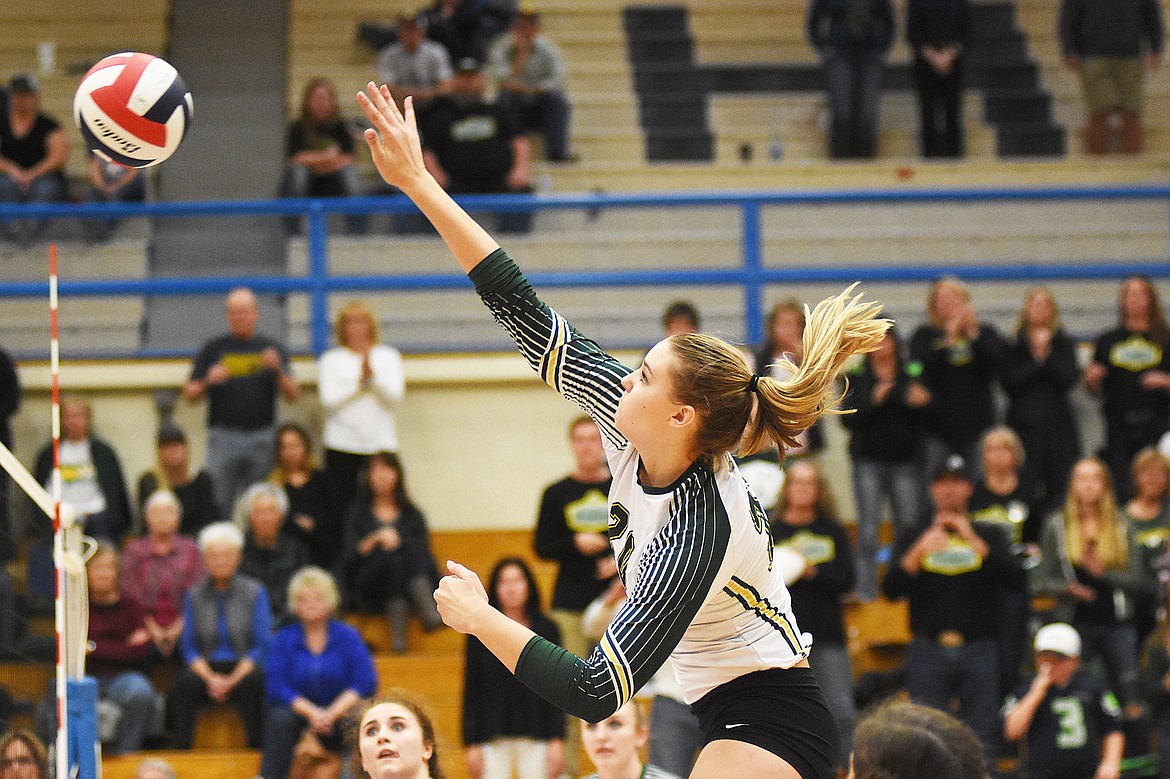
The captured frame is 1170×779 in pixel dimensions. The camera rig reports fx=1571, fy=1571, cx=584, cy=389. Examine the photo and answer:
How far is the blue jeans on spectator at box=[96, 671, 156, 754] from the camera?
888 cm

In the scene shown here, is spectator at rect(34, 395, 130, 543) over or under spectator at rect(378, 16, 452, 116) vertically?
under

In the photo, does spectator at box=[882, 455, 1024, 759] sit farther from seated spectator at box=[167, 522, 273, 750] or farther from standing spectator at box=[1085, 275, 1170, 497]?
seated spectator at box=[167, 522, 273, 750]

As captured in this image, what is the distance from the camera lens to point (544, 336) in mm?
4078

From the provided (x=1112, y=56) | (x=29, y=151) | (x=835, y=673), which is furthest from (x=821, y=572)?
(x=1112, y=56)

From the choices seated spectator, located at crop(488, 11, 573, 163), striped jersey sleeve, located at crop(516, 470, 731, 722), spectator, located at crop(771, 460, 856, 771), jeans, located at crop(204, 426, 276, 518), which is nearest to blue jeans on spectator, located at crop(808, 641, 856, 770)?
spectator, located at crop(771, 460, 856, 771)

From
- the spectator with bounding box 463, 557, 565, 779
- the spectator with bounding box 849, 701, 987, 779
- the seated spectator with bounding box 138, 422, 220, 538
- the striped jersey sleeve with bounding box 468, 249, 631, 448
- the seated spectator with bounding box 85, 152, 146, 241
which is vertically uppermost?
the seated spectator with bounding box 85, 152, 146, 241

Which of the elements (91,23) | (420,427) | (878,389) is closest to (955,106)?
(878,389)

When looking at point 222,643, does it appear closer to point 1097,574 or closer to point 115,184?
point 115,184

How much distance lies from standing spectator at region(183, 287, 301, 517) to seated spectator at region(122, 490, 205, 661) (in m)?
0.80

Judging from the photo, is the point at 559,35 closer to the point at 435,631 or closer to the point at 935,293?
the point at 935,293

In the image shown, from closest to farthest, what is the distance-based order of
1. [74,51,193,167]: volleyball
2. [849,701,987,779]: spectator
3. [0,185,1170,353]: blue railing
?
[849,701,987,779]: spectator → [74,51,193,167]: volleyball → [0,185,1170,353]: blue railing

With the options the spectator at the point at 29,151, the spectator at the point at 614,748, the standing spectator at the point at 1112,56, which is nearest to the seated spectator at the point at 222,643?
the spectator at the point at 614,748

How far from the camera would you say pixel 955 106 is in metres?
14.2

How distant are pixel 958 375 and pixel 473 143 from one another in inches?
160
